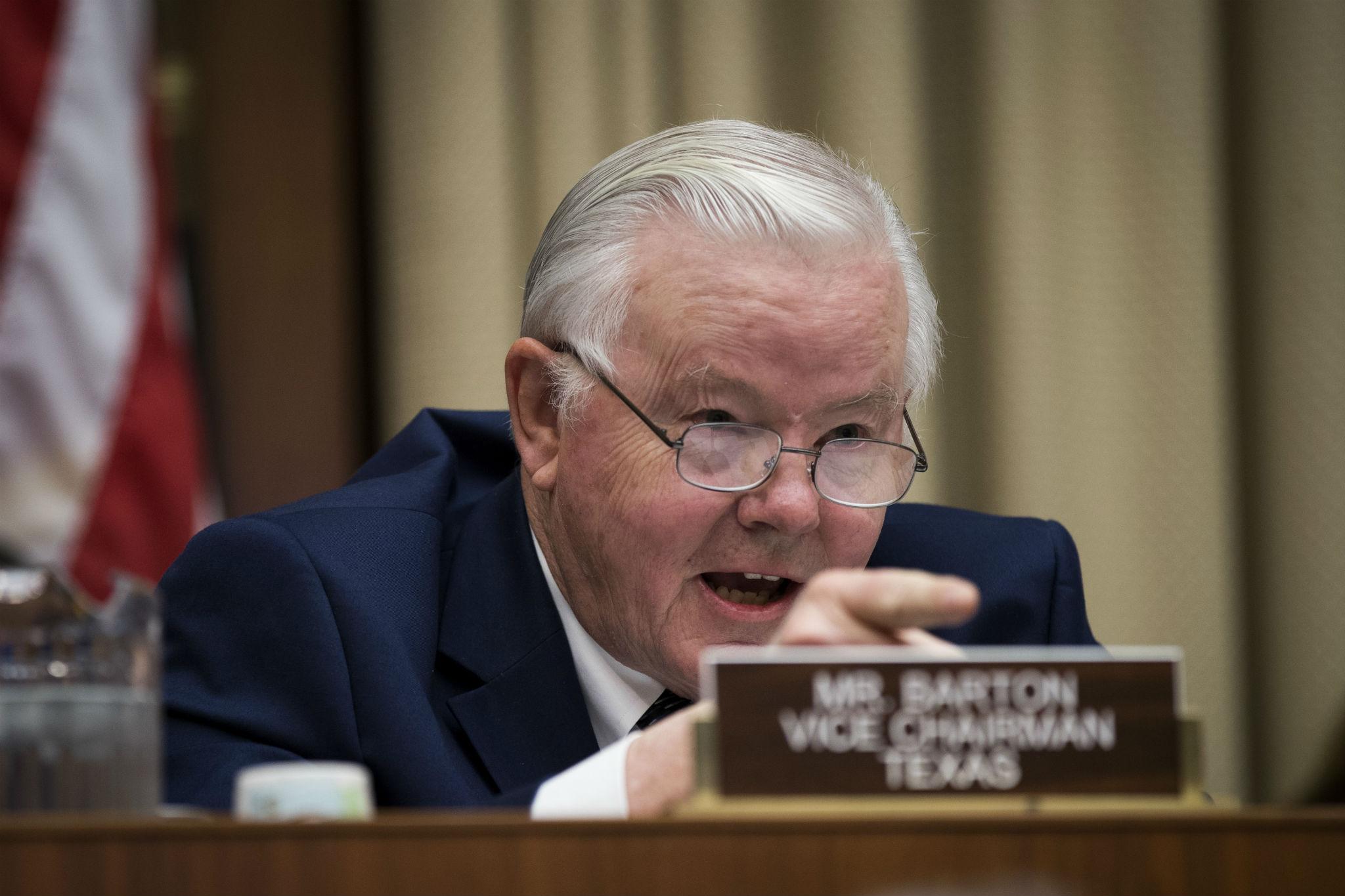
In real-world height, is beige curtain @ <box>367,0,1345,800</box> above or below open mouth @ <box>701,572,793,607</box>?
above

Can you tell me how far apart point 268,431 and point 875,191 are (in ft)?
4.27

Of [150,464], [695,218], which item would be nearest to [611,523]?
[695,218]

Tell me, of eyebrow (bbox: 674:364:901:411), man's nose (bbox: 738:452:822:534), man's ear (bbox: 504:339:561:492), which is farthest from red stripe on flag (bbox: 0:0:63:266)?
man's nose (bbox: 738:452:822:534)

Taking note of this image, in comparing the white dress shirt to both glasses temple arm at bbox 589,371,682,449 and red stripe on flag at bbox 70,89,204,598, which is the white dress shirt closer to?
glasses temple arm at bbox 589,371,682,449

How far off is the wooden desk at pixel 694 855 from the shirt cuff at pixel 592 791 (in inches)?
12.8

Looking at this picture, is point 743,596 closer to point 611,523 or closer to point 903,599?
point 611,523

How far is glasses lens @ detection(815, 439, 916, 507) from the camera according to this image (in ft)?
5.40

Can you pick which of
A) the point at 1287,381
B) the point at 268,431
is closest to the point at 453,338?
the point at 268,431

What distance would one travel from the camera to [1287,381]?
271 centimetres

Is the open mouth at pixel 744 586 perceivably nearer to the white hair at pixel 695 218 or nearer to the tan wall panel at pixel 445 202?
the white hair at pixel 695 218

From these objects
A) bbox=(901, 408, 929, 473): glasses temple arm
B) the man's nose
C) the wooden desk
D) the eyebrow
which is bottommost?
the wooden desk

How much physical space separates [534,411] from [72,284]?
0.98m

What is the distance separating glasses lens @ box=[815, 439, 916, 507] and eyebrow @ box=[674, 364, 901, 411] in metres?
0.04

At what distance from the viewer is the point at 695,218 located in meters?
1.72
